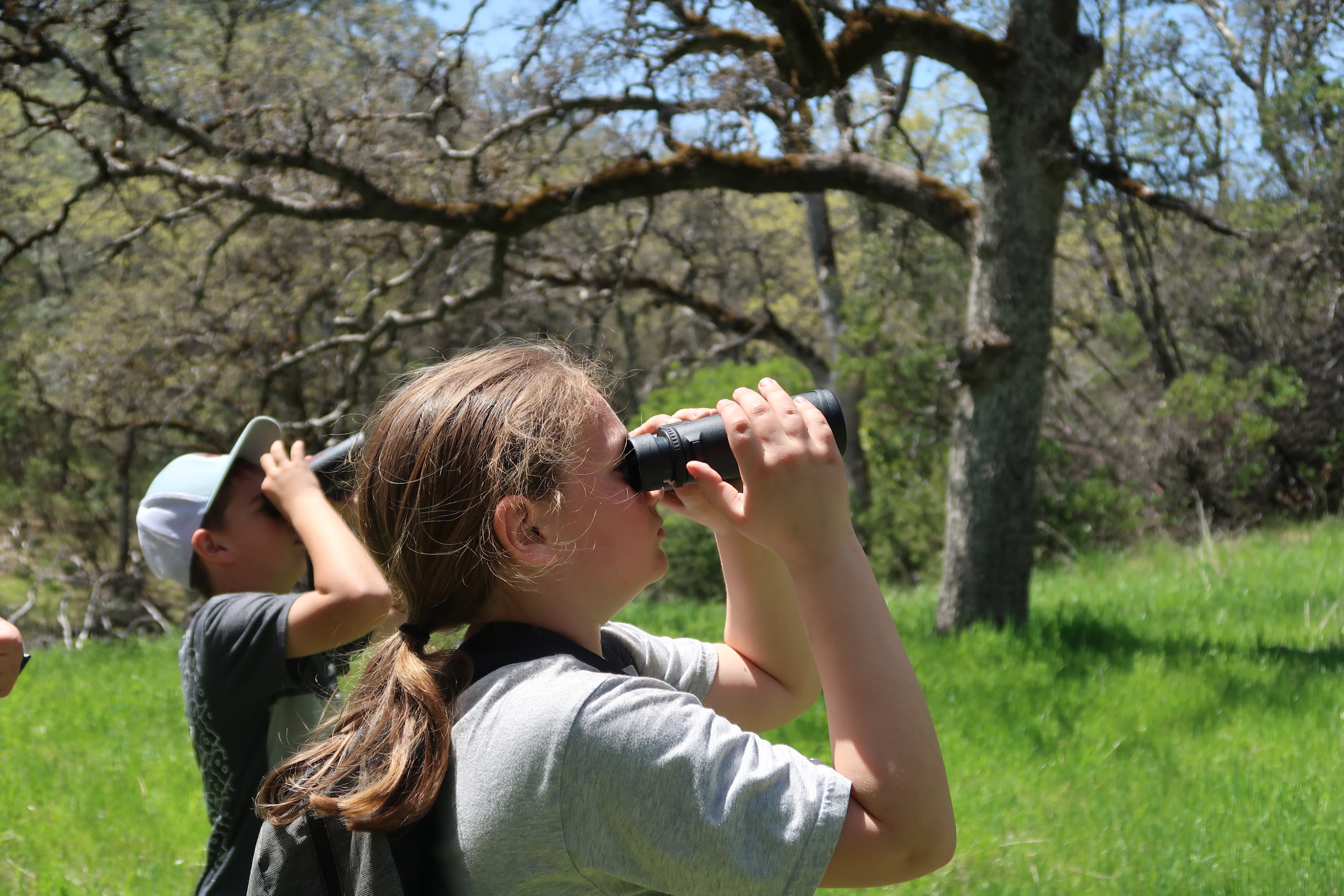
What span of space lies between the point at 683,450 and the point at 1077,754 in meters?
3.32

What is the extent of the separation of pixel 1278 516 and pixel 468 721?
11.0m

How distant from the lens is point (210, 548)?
2348mm

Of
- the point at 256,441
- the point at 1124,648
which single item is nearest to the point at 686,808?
the point at 256,441

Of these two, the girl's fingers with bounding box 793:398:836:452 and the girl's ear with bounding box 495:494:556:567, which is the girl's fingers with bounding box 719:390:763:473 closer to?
the girl's fingers with bounding box 793:398:836:452

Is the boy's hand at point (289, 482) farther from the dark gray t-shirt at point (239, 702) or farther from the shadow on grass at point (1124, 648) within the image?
the shadow on grass at point (1124, 648)

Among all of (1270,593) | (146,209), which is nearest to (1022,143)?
(1270,593)

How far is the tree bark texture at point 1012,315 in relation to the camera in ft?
19.0

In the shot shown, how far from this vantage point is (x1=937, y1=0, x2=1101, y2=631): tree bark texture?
580 cm

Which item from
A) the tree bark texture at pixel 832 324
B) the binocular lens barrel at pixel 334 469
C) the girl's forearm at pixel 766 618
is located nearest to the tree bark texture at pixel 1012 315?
A: the binocular lens barrel at pixel 334 469

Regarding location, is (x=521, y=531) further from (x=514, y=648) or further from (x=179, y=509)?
(x=179, y=509)

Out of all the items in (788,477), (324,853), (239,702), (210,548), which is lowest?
(239,702)

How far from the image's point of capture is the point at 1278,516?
10.4 metres

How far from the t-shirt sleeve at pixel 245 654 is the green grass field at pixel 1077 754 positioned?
1.94m

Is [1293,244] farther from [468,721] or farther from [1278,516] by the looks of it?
[468,721]
